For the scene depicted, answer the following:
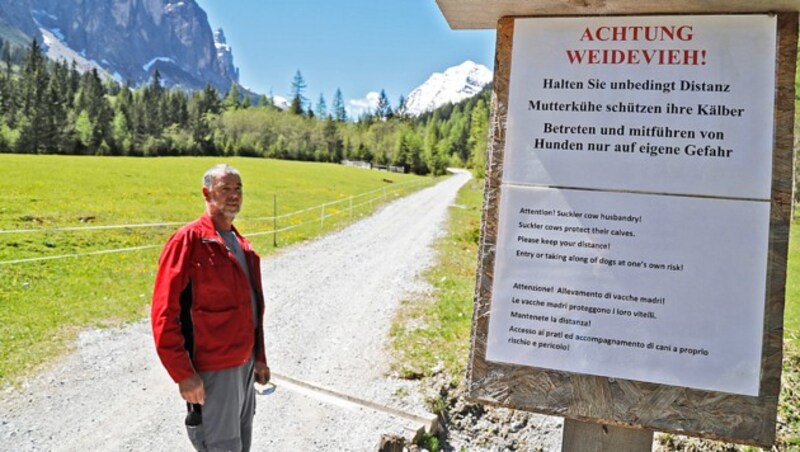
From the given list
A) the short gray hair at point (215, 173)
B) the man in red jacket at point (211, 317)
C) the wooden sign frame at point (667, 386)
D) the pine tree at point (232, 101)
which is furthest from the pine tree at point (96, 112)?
the wooden sign frame at point (667, 386)

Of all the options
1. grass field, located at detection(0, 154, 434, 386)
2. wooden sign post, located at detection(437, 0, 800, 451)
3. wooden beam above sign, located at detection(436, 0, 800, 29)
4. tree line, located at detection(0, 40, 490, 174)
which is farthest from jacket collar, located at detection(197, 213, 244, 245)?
tree line, located at detection(0, 40, 490, 174)

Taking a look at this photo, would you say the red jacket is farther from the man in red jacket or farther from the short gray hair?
the short gray hair

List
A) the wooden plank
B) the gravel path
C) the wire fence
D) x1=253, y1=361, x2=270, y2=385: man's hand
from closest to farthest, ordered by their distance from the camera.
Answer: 1. the wooden plank
2. x1=253, y1=361, x2=270, y2=385: man's hand
3. the gravel path
4. the wire fence

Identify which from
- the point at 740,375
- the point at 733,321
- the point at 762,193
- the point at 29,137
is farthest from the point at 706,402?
the point at 29,137

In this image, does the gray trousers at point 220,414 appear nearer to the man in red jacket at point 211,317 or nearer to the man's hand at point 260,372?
the man in red jacket at point 211,317

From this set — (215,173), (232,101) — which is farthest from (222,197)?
(232,101)

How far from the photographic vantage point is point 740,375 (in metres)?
2.03

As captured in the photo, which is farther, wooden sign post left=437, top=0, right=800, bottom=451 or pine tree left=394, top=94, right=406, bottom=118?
pine tree left=394, top=94, right=406, bottom=118

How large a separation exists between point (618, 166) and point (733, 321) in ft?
2.43

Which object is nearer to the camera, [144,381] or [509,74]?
[509,74]

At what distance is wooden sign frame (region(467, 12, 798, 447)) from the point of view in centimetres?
203

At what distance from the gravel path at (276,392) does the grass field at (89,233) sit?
729 millimetres

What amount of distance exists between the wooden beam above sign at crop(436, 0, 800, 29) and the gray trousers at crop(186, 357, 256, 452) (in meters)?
2.51

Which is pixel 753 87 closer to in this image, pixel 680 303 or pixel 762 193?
pixel 762 193
